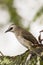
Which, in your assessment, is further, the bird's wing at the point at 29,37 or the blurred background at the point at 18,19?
the blurred background at the point at 18,19

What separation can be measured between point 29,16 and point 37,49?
42cm

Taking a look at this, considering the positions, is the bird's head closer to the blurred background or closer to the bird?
the bird

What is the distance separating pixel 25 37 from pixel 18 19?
286mm

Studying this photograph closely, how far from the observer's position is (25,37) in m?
2.29

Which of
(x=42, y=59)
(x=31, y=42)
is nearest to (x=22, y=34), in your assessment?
(x=31, y=42)

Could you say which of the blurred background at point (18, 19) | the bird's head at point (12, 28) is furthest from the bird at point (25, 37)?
the blurred background at point (18, 19)

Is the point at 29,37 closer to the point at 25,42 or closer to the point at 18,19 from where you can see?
the point at 25,42

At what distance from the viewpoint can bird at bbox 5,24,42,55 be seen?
226cm

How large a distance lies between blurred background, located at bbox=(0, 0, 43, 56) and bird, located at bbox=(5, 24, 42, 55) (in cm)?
16

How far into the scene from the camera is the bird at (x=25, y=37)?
7.42 ft

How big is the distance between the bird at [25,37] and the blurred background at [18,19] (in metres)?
0.16

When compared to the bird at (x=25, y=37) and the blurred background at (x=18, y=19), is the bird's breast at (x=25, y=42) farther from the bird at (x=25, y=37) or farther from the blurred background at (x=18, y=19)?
the blurred background at (x=18, y=19)

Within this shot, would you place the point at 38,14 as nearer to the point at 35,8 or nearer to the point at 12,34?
the point at 35,8

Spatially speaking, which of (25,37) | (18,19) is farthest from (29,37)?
(18,19)
